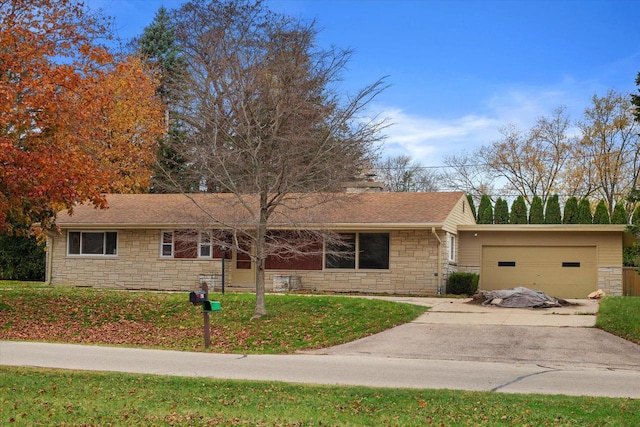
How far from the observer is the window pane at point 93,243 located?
29797mm

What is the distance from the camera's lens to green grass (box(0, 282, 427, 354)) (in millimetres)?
17062

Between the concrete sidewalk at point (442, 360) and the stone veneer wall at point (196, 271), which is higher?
the stone veneer wall at point (196, 271)

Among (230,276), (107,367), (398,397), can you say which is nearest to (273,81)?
(230,276)

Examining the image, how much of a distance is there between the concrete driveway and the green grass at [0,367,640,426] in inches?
185

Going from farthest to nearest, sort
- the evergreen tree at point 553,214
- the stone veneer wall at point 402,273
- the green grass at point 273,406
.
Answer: the evergreen tree at point 553,214 < the stone veneer wall at point 402,273 < the green grass at point 273,406

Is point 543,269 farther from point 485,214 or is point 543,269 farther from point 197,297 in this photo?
point 197,297

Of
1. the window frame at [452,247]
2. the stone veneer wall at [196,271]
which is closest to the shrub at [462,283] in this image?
the stone veneer wall at [196,271]

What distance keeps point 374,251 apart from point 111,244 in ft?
34.9

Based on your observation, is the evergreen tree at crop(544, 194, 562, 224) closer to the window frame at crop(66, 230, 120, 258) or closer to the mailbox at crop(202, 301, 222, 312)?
the window frame at crop(66, 230, 120, 258)

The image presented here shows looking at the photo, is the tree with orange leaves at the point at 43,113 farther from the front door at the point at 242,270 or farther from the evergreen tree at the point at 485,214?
the evergreen tree at the point at 485,214

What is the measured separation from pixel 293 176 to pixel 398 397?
9678mm

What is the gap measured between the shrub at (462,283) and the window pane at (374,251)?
2405mm

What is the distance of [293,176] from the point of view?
61.1 ft

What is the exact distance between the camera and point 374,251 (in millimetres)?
27281
